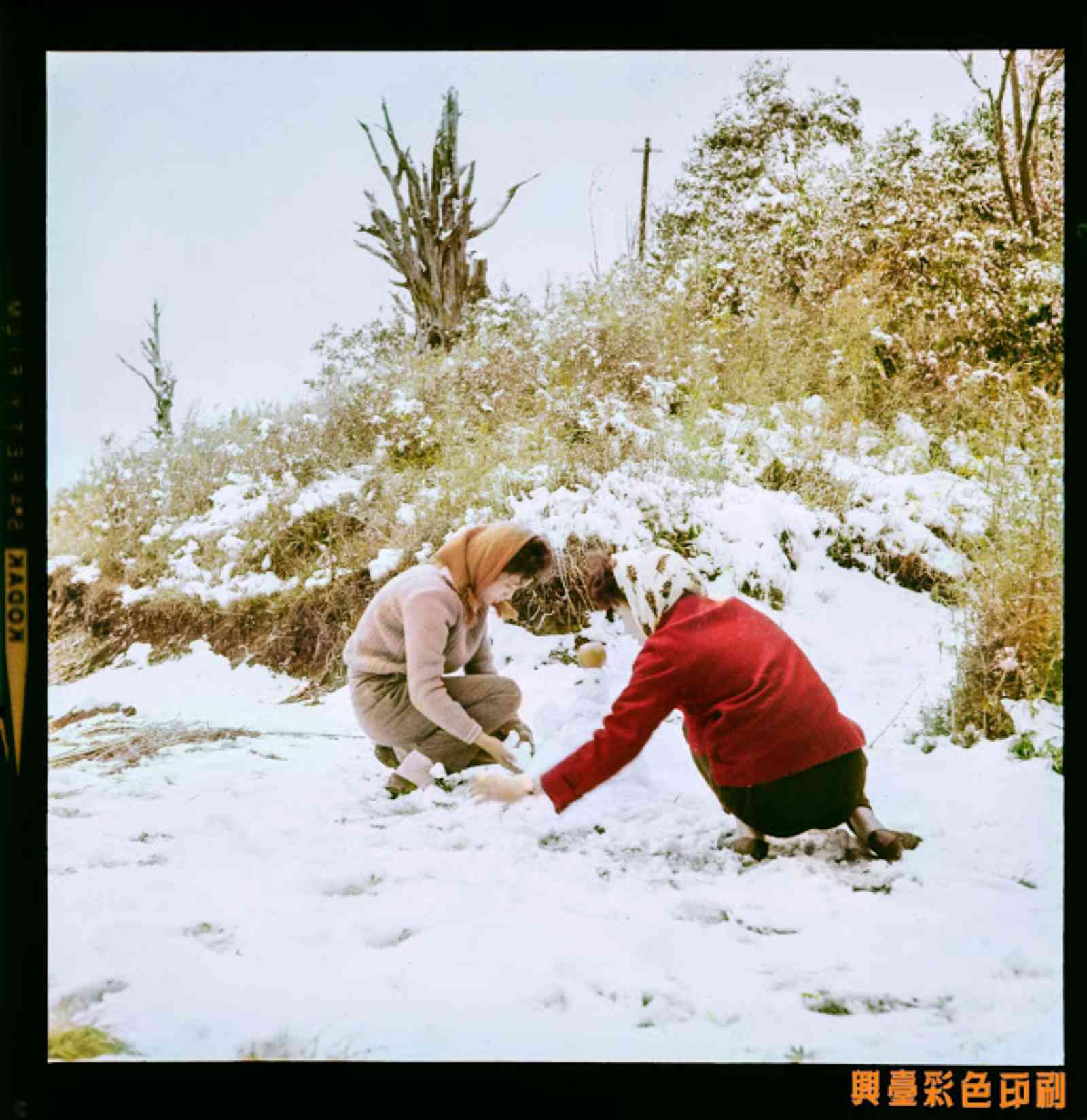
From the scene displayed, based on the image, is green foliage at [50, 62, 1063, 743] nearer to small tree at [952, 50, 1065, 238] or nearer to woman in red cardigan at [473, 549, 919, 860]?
small tree at [952, 50, 1065, 238]

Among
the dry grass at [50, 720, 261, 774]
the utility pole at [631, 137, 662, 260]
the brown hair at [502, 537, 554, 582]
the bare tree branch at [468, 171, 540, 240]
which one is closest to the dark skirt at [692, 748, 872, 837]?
the brown hair at [502, 537, 554, 582]

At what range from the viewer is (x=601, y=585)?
86.5 inches

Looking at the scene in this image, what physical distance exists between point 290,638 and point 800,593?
1393 millimetres

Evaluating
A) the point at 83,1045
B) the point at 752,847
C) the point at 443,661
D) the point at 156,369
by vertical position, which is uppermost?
A: the point at 156,369

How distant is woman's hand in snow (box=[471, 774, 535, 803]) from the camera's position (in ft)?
7.08

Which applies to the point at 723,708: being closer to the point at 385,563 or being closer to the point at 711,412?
the point at 711,412

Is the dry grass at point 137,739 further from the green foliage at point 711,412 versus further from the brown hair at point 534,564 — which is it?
the brown hair at point 534,564

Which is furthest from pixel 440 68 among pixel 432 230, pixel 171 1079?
pixel 171 1079

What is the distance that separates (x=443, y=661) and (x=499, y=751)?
11.1 inches

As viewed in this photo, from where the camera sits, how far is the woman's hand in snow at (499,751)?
7.12 ft

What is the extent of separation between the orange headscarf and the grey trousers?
0.18 m

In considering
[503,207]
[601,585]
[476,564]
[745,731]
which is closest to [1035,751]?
[745,731]

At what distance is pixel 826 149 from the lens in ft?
7.47

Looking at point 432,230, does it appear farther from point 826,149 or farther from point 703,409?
point 826,149
